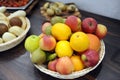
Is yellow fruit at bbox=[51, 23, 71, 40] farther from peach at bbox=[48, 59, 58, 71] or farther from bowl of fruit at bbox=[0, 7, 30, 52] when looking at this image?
bowl of fruit at bbox=[0, 7, 30, 52]

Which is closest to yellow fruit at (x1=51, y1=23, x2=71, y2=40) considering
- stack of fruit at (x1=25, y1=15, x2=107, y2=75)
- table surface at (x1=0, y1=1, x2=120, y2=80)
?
stack of fruit at (x1=25, y1=15, x2=107, y2=75)

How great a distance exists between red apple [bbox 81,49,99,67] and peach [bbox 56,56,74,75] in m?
0.04

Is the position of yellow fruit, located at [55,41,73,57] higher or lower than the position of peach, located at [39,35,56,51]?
lower

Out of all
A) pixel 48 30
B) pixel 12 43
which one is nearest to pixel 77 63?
pixel 48 30

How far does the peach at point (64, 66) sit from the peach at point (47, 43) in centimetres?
5

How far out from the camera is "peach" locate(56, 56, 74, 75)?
587 millimetres

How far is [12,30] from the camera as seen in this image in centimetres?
82

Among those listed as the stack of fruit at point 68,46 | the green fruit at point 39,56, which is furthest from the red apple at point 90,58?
the green fruit at point 39,56

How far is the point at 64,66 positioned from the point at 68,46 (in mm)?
74

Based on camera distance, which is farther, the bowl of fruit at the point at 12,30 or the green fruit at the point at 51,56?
the bowl of fruit at the point at 12,30

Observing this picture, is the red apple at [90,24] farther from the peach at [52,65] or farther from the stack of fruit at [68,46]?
the peach at [52,65]

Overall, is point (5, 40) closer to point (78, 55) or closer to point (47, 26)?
point (47, 26)

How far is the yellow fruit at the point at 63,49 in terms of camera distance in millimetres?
621

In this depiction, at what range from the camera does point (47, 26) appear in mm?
704
